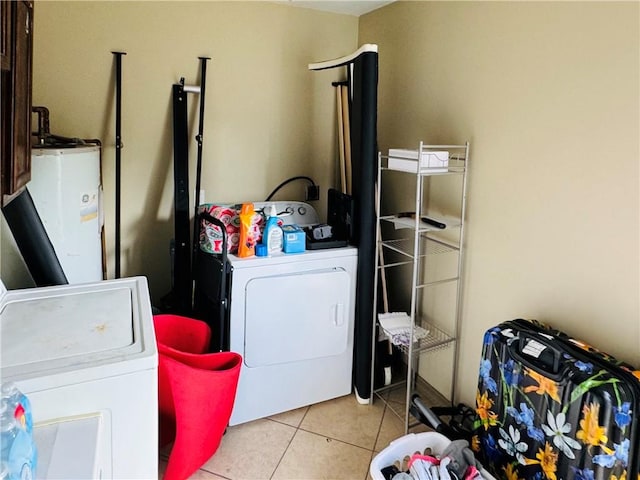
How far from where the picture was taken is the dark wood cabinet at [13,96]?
1.22 metres

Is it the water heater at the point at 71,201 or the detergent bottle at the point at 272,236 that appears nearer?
the water heater at the point at 71,201

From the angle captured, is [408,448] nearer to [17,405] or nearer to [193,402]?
[193,402]

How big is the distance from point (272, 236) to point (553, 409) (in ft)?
4.44

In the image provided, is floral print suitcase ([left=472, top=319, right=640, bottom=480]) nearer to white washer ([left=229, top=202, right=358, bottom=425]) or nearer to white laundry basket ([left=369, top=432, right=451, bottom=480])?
white laundry basket ([left=369, top=432, right=451, bottom=480])

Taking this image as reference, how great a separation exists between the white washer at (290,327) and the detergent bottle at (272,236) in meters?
0.04

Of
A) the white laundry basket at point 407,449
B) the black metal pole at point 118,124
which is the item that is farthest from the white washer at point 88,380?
the black metal pole at point 118,124

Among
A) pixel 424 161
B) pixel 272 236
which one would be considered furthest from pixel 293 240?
pixel 424 161

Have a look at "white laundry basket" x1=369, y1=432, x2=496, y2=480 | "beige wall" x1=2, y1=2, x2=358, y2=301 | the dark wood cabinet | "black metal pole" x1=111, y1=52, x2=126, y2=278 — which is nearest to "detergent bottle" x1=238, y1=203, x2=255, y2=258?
"beige wall" x1=2, y1=2, x2=358, y2=301

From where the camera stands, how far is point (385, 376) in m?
2.59

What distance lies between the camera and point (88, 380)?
1114 millimetres

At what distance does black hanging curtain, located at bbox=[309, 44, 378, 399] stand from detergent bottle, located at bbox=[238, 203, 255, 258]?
0.55 m

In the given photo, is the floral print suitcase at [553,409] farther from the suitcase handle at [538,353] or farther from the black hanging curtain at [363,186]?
the black hanging curtain at [363,186]

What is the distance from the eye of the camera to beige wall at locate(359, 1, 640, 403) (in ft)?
4.95

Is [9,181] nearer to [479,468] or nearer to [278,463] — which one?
[278,463]
